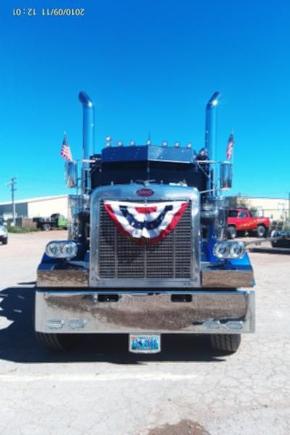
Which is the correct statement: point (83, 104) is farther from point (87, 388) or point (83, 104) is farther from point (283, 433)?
point (283, 433)

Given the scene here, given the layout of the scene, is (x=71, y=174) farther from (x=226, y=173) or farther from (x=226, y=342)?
(x=226, y=342)

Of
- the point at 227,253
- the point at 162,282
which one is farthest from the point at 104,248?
the point at 227,253

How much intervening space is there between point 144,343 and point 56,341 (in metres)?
1.13

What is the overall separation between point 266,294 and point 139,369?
5.48 meters

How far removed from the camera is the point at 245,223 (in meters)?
30.7

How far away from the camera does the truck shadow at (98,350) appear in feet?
17.3

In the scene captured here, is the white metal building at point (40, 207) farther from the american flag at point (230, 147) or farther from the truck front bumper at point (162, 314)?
the truck front bumper at point (162, 314)

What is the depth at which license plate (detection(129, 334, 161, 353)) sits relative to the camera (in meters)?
4.82

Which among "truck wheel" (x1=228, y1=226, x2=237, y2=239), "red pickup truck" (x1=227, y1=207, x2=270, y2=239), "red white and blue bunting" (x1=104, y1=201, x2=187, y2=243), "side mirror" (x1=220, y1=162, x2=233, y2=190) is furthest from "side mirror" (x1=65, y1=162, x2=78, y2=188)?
"red pickup truck" (x1=227, y1=207, x2=270, y2=239)

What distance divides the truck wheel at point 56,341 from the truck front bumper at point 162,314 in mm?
404

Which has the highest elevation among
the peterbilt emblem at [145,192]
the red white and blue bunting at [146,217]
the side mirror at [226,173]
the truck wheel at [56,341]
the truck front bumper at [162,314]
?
the side mirror at [226,173]

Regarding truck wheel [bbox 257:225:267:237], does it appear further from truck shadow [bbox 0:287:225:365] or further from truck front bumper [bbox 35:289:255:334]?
truck front bumper [bbox 35:289:255:334]

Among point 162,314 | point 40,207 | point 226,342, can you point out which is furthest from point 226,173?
point 40,207

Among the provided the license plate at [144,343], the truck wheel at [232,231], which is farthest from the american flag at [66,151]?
the truck wheel at [232,231]
